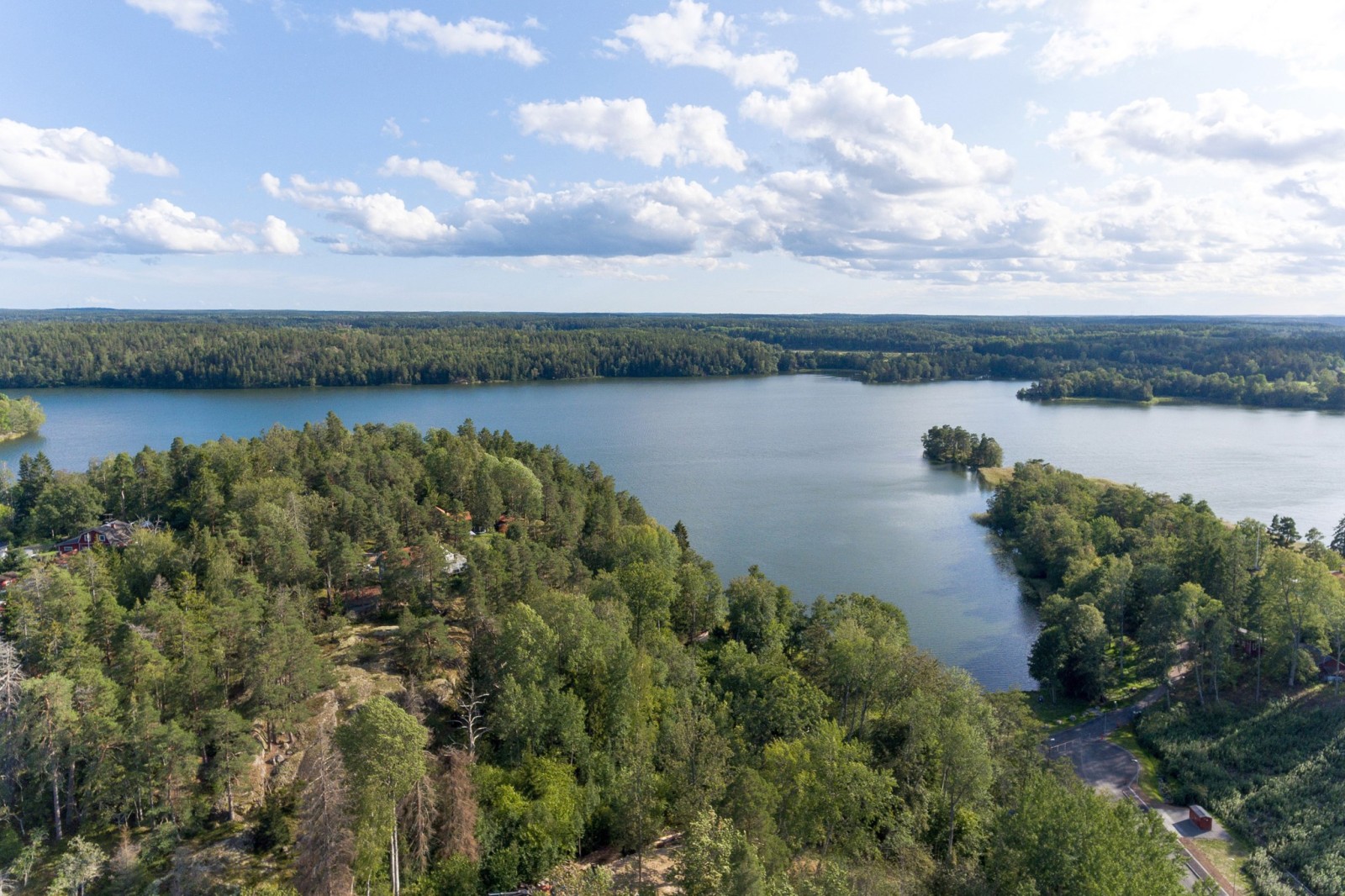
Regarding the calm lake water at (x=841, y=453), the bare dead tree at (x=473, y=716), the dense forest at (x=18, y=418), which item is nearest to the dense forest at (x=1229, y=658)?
the calm lake water at (x=841, y=453)

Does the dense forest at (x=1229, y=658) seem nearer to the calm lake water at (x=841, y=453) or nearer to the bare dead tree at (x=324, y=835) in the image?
the calm lake water at (x=841, y=453)

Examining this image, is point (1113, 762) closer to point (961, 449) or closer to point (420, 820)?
point (420, 820)

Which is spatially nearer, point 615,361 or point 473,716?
point 473,716

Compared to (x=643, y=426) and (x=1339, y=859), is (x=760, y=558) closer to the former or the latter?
(x=1339, y=859)

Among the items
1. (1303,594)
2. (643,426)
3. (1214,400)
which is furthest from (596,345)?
(1303,594)

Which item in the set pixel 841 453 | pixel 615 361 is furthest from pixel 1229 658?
pixel 615 361

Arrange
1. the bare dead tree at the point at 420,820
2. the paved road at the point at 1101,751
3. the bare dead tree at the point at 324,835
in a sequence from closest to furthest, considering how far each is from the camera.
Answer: the bare dead tree at the point at 324,835, the bare dead tree at the point at 420,820, the paved road at the point at 1101,751
